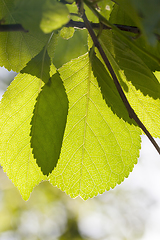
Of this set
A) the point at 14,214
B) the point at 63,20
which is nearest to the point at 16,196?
the point at 14,214

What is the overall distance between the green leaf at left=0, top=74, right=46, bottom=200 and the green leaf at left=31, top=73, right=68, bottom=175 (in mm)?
35

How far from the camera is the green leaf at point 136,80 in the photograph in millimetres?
705

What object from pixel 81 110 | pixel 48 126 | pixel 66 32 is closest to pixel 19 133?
pixel 48 126

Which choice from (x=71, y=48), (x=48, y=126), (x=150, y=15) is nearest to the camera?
(x=150, y=15)

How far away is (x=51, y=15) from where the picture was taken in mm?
A: 371

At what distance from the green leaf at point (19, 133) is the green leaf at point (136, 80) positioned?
25cm

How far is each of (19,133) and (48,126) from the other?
0.10m

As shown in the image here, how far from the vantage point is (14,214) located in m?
6.50

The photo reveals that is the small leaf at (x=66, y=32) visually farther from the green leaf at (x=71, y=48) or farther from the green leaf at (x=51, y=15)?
the green leaf at (x=51, y=15)

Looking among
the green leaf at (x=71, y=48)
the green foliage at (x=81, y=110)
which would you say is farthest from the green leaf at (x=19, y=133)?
the green leaf at (x=71, y=48)

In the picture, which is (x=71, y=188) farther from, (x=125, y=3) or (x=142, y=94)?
(x=125, y=3)

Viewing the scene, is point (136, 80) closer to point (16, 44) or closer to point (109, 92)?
point (109, 92)

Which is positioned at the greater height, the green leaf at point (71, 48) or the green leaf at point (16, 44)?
the green leaf at point (71, 48)

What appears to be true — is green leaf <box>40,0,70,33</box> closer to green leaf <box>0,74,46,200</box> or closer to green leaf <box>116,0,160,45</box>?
green leaf <box>116,0,160,45</box>
